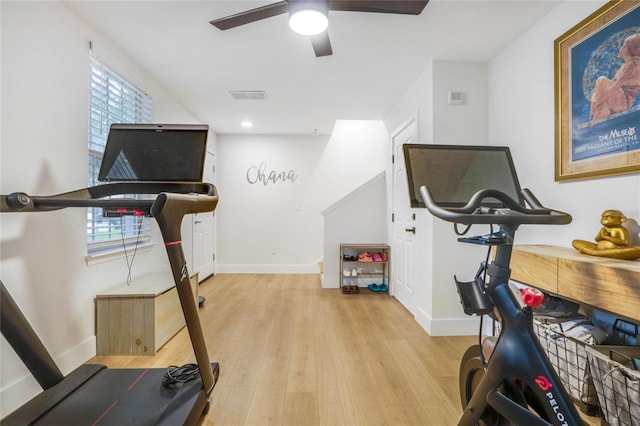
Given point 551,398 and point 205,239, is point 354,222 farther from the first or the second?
point 551,398

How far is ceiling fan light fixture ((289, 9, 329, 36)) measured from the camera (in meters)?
1.71

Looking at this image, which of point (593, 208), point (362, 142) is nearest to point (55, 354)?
point (593, 208)

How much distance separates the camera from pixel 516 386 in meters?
1.09

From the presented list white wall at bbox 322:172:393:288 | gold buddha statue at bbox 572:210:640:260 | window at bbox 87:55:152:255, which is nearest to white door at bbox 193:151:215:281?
window at bbox 87:55:152:255

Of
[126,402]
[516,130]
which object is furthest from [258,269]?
[516,130]

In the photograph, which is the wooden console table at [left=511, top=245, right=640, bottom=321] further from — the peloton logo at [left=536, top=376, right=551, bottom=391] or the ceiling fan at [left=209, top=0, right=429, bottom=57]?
the ceiling fan at [left=209, top=0, right=429, bottom=57]

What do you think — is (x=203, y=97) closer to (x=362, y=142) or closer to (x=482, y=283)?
(x=362, y=142)

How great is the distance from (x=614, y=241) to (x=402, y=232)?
223 cm

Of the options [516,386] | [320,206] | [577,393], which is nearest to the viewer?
[516,386]

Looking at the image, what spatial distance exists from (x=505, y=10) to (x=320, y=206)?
12.2 ft

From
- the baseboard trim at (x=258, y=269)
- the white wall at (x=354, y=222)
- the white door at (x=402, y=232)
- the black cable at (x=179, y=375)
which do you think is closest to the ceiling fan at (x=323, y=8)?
the white door at (x=402, y=232)

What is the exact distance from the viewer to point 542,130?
6.82ft

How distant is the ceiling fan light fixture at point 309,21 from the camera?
1.71m

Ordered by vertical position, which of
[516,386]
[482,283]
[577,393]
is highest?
[482,283]
